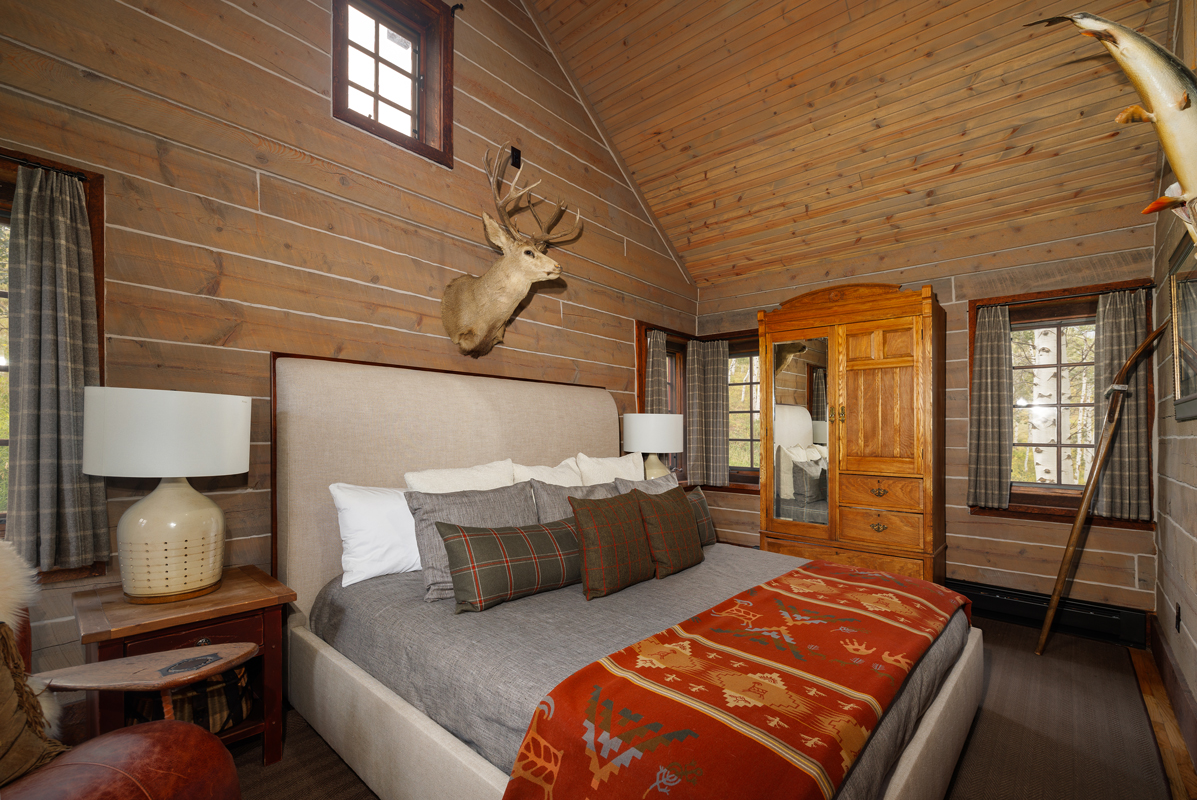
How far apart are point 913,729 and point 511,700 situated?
1107 mm

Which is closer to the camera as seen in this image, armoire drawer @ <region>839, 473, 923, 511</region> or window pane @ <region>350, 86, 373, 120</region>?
window pane @ <region>350, 86, 373, 120</region>

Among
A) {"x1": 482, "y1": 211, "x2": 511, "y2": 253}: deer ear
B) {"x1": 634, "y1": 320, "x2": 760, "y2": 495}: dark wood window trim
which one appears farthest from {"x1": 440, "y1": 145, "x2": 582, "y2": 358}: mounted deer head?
{"x1": 634, "y1": 320, "x2": 760, "y2": 495}: dark wood window trim

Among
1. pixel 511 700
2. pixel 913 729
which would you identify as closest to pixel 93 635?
pixel 511 700

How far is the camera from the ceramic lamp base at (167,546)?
1620mm

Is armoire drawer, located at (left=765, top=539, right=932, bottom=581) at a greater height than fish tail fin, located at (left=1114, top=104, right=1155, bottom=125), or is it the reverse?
fish tail fin, located at (left=1114, top=104, right=1155, bottom=125)

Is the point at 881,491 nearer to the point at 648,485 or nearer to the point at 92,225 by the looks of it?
the point at 648,485

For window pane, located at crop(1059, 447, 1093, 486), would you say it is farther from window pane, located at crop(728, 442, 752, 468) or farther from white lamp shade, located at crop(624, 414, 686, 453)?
white lamp shade, located at crop(624, 414, 686, 453)

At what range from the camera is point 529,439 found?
2973 millimetres

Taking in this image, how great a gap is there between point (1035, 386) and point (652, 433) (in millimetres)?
2559

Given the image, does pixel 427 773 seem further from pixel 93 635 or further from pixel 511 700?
pixel 93 635

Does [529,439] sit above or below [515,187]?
below

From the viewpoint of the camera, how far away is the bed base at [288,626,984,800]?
135cm

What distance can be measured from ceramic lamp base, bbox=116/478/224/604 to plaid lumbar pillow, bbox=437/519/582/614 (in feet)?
2.39

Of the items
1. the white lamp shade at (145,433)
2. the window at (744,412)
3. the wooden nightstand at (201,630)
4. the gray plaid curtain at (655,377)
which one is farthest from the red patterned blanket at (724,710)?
the window at (744,412)
